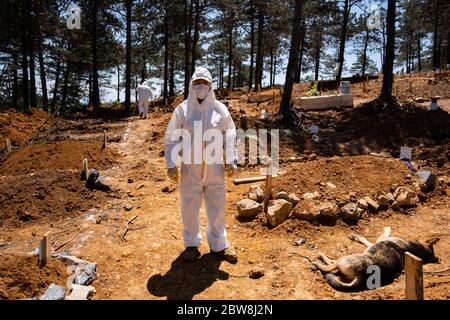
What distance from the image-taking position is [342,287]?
3842 millimetres

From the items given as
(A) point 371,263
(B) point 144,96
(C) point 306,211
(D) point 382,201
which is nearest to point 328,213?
(C) point 306,211

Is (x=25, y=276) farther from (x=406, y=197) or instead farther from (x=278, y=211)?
(x=406, y=197)

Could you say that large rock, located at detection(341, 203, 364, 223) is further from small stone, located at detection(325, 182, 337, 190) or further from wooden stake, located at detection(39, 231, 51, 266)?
wooden stake, located at detection(39, 231, 51, 266)

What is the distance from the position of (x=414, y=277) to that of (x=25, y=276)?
11.6ft

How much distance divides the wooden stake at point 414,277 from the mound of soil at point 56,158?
7.56 m

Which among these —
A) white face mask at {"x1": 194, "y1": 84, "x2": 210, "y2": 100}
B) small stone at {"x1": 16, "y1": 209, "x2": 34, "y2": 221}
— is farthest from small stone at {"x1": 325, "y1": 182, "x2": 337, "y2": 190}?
small stone at {"x1": 16, "y1": 209, "x2": 34, "y2": 221}

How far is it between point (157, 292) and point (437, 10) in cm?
3105

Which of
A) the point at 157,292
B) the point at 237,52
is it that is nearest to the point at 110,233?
the point at 157,292

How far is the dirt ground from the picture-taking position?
3.90m

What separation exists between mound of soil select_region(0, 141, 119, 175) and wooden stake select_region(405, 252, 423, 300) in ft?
24.8

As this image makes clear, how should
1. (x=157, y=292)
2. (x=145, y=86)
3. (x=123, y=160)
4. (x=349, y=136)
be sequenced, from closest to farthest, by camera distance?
1. (x=157, y=292)
2. (x=123, y=160)
3. (x=349, y=136)
4. (x=145, y=86)

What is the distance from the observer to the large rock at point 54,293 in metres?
3.32

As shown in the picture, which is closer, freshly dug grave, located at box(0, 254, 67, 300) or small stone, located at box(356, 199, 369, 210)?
freshly dug grave, located at box(0, 254, 67, 300)

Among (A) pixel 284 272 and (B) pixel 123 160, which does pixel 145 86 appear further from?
(A) pixel 284 272
